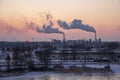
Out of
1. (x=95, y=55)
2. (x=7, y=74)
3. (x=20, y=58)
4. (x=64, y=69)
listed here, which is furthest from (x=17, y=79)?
→ (x=95, y=55)

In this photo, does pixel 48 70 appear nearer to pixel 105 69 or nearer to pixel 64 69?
pixel 64 69

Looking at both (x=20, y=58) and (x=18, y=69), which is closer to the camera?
(x=18, y=69)

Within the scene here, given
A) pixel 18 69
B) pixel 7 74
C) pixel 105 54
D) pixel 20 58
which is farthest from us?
pixel 105 54

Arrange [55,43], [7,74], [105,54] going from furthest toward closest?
[55,43], [105,54], [7,74]

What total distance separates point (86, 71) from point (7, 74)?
5806 millimetres

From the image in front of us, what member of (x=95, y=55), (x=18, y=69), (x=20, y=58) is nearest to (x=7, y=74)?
(x=18, y=69)

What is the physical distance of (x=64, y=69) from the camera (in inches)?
960

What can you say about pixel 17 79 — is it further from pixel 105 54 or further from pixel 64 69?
pixel 105 54

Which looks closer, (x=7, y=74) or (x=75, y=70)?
(x=7, y=74)

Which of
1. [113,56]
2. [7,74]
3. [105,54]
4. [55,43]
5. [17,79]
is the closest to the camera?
[17,79]

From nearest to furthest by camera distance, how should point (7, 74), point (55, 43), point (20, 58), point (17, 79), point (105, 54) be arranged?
point (17, 79), point (7, 74), point (20, 58), point (105, 54), point (55, 43)

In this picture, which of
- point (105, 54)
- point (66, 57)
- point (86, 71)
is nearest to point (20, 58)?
point (66, 57)

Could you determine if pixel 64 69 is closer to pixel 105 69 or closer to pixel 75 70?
pixel 75 70

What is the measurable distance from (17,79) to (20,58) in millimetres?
12594
